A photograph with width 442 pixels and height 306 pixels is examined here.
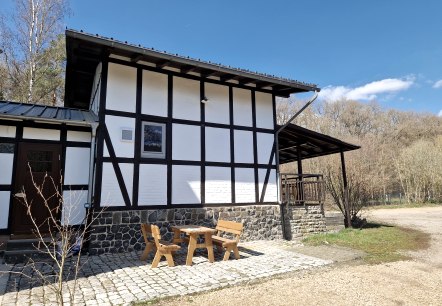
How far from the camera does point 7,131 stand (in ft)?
19.7

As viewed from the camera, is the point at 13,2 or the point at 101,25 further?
the point at 13,2

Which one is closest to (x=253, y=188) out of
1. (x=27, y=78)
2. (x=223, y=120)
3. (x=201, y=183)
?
(x=201, y=183)

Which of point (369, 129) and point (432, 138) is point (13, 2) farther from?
point (432, 138)

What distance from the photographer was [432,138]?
94.4ft

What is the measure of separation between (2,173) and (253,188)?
19.6 ft

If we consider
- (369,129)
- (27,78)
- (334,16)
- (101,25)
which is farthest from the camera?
(369,129)

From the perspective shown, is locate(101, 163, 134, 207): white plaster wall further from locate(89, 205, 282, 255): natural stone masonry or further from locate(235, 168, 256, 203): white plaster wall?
locate(235, 168, 256, 203): white plaster wall

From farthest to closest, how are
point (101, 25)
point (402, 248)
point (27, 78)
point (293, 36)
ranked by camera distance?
1. point (27, 78)
2. point (293, 36)
3. point (101, 25)
4. point (402, 248)

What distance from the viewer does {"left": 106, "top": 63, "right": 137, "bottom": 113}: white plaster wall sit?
6.39 m

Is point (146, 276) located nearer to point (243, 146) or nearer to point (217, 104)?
point (243, 146)

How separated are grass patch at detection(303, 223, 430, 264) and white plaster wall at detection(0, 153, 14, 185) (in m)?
7.32

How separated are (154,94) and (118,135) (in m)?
1.40

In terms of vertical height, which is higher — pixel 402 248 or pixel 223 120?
pixel 223 120

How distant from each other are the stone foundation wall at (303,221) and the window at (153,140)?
4.23 metres
